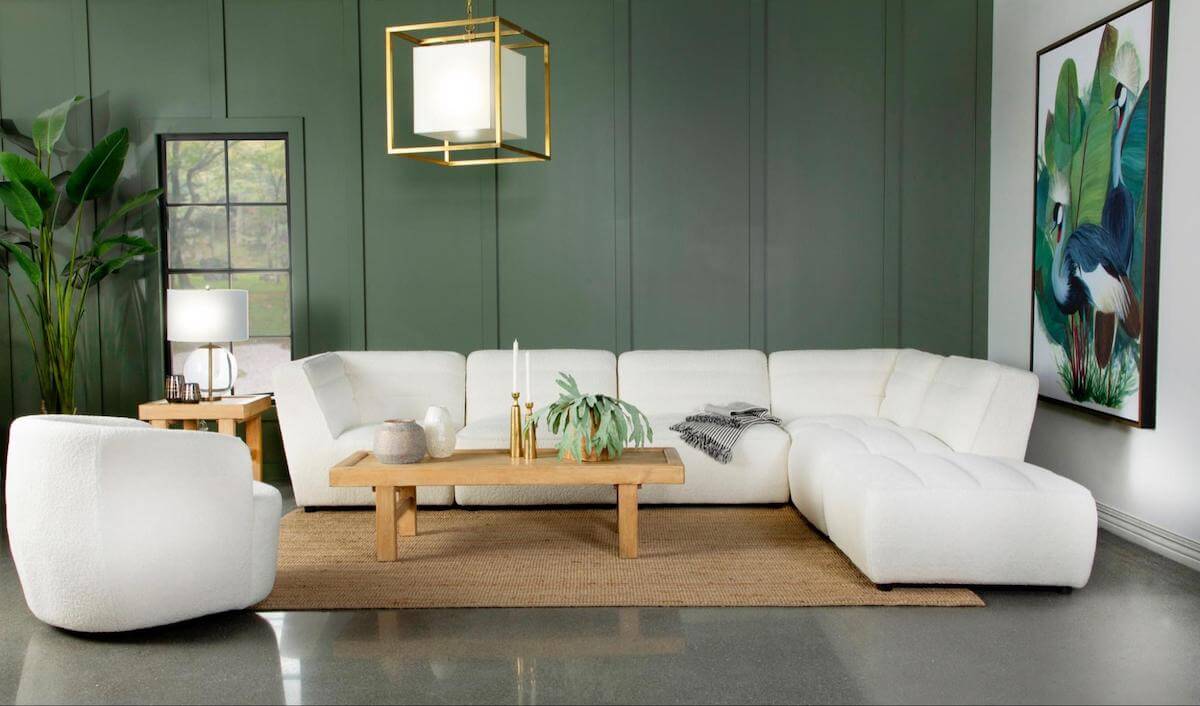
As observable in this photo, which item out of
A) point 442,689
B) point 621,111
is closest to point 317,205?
point 621,111

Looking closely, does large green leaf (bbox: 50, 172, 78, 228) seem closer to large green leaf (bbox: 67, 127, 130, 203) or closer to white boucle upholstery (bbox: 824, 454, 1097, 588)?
large green leaf (bbox: 67, 127, 130, 203)

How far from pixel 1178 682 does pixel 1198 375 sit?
1.56 metres

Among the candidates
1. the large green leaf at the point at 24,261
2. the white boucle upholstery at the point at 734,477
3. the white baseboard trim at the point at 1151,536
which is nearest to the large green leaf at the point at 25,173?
the large green leaf at the point at 24,261

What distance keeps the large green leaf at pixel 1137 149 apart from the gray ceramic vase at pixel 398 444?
3.18 metres

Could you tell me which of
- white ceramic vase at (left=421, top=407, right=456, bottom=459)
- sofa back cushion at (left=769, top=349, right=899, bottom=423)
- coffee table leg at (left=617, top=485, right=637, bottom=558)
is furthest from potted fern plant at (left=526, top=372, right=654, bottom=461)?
sofa back cushion at (left=769, top=349, right=899, bottom=423)

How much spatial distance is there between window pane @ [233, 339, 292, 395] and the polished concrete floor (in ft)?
8.63

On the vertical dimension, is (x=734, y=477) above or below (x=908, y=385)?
below

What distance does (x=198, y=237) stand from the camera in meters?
5.98

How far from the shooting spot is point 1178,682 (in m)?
2.73

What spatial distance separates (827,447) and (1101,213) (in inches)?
64.9

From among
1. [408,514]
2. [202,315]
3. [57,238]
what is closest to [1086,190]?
[408,514]

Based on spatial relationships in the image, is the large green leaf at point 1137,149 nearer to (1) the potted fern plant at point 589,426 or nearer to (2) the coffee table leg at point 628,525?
(1) the potted fern plant at point 589,426

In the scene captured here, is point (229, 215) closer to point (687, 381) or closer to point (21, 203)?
point (21, 203)

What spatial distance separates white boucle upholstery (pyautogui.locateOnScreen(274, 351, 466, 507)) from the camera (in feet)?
16.2
